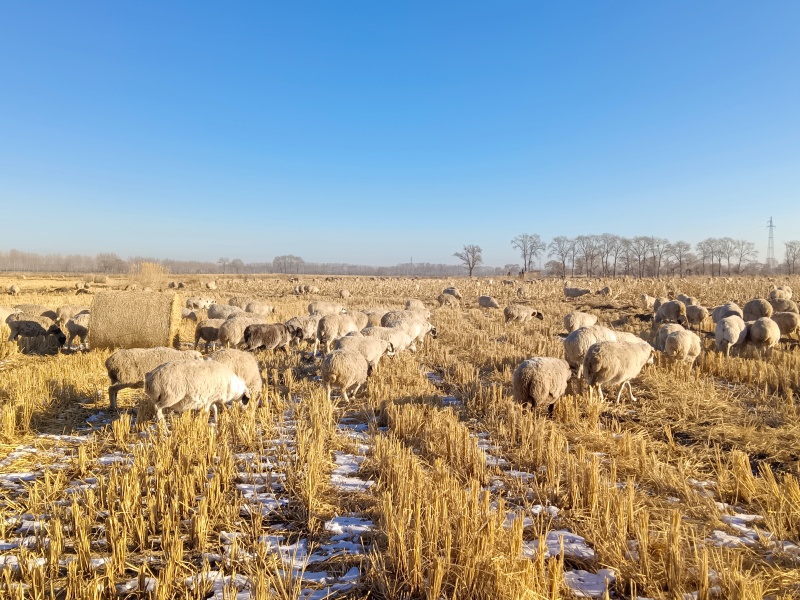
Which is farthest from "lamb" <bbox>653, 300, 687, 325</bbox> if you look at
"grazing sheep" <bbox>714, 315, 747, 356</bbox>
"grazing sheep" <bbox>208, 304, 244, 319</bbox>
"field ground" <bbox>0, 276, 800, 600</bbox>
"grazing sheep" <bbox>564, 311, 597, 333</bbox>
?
"grazing sheep" <bbox>208, 304, 244, 319</bbox>

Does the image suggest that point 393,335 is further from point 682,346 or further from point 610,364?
point 682,346

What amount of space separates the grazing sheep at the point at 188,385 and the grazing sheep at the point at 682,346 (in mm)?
9597

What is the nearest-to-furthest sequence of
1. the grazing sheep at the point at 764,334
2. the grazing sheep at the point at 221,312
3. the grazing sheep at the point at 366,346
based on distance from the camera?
the grazing sheep at the point at 366,346
the grazing sheep at the point at 764,334
the grazing sheep at the point at 221,312

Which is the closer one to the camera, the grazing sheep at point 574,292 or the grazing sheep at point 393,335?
the grazing sheep at point 393,335

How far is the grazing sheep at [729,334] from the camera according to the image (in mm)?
11055

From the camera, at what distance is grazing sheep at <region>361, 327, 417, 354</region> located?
36.0 feet

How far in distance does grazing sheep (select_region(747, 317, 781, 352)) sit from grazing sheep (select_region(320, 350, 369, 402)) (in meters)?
11.0

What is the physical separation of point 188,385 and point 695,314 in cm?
1714

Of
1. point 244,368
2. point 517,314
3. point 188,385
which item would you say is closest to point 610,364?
point 244,368

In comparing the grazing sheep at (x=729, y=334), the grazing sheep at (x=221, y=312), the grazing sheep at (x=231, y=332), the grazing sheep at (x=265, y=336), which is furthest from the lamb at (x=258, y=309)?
the grazing sheep at (x=729, y=334)

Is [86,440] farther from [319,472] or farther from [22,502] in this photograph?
[319,472]

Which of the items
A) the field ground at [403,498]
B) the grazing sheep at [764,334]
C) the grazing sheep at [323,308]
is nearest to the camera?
the field ground at [403,498]

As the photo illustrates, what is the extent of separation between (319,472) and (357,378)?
328 centimetres

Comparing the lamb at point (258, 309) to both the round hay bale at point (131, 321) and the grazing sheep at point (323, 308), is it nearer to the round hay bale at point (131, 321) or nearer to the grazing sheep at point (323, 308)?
the grazing sheep at point (323, 308)
